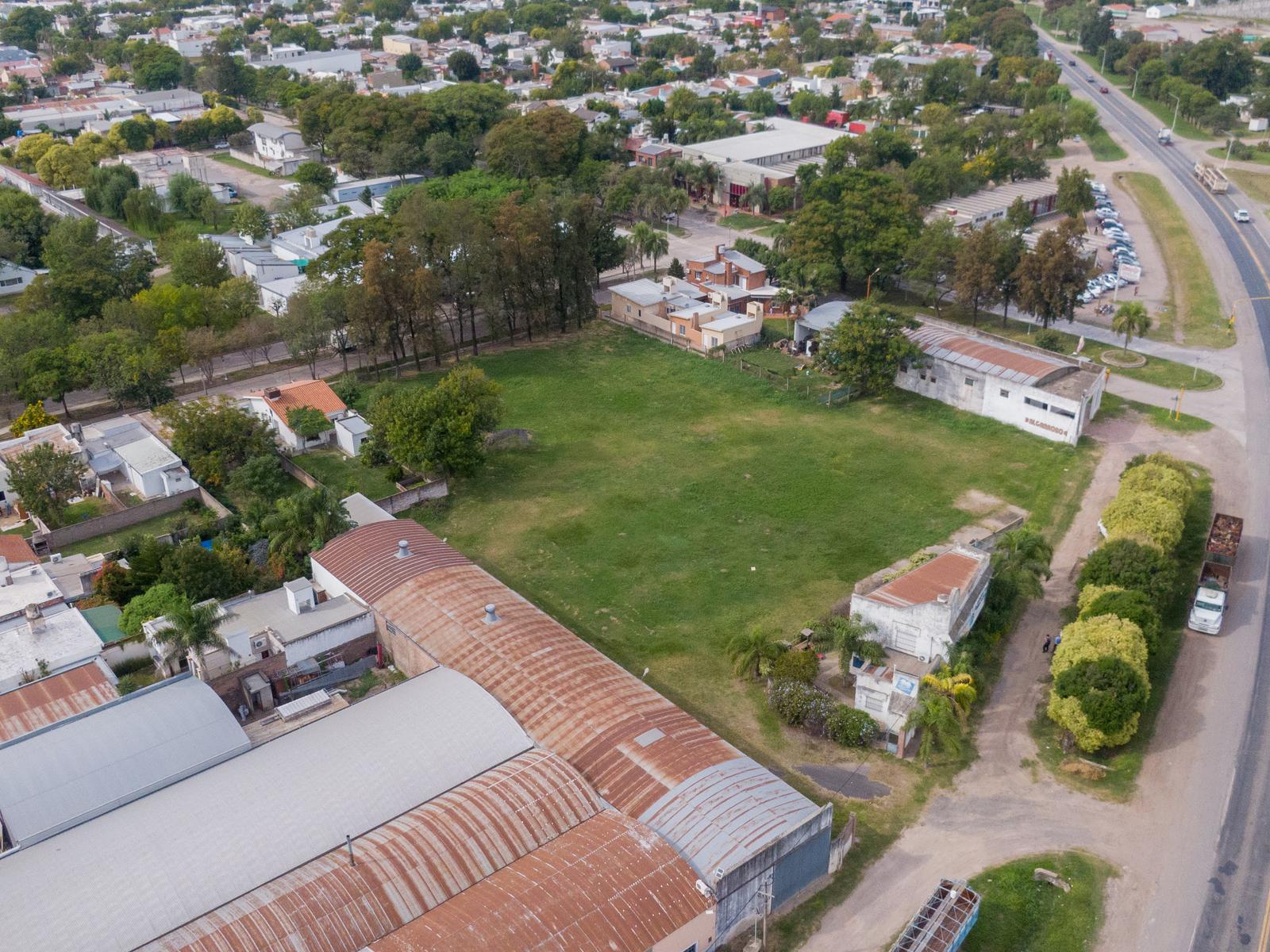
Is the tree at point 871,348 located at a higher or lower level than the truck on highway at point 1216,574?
higher

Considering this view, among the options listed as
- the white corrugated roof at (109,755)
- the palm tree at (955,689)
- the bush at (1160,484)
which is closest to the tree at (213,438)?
the white corrugated roof at (109,755)

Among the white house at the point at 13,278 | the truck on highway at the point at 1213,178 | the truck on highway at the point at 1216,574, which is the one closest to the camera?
the truck on highway at the point at 1216,574

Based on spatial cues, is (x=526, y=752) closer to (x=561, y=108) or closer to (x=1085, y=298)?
(x=1085, y=298)

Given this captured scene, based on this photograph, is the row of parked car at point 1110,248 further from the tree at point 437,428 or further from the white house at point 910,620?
the tree at point 437,428

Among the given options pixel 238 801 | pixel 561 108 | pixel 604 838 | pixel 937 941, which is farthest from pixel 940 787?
pixel 561 108

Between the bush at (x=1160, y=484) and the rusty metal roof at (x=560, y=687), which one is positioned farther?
the bush at (x=1160, y=484)

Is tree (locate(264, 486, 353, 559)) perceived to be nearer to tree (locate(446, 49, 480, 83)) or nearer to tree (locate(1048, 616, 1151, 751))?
tree (locate(1048, 616, 1151, 751))

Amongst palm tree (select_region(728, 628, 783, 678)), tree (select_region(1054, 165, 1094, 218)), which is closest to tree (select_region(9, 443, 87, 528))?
palm tree (select_region(728, 628, 783, 678))

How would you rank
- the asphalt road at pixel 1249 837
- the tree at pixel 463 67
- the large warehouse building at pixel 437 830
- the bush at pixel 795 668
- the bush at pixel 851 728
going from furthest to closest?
the tree at pixel 463 67 < the bush at pixel 795 668 < the bush at pixel 851 728 < the asphalt road at pixel 1249 837 < the large warehouse building at pixel 437 830
